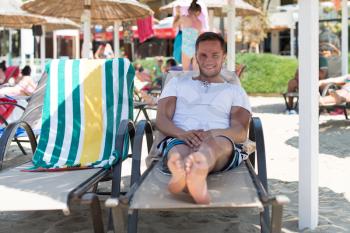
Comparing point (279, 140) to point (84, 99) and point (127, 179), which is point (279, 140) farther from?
point (84, 99)

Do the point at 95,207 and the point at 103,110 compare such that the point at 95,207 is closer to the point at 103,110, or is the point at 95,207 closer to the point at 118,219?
the point at 118,219

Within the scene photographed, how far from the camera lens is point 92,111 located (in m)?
3.89

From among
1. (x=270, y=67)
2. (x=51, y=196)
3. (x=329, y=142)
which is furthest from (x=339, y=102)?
(x=270, y=67)

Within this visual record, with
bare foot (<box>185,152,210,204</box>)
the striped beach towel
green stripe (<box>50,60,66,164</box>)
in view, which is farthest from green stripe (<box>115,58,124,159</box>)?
bare foot (<box>185,152,210,204</box>)

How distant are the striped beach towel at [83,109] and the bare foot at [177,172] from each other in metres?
1.20

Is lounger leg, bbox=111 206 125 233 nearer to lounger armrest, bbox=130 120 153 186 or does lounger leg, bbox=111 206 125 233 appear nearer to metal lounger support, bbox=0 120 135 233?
metal lounger support, bbox=0 120 135 233

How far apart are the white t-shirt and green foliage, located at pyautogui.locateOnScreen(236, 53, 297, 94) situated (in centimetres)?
1055

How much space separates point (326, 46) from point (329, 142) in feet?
29.2

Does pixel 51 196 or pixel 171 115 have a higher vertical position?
pixel 171 115

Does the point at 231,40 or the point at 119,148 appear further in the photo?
the point at 231,40

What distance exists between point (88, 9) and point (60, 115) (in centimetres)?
267

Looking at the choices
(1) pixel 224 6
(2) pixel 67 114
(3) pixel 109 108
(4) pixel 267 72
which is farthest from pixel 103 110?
(4) pixel 267 72

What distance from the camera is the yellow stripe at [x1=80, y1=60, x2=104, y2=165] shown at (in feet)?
12.1

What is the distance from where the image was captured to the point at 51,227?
3.21 meters
